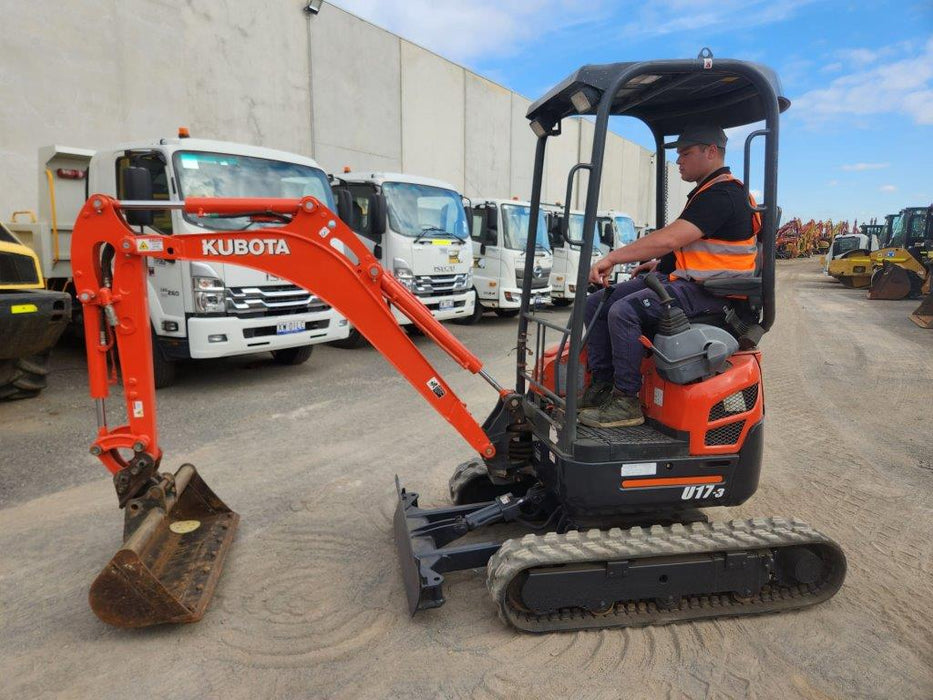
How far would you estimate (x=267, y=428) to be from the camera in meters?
5.71

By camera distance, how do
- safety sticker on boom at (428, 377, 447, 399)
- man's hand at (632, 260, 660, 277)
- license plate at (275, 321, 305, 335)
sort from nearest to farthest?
1. safety sticker on boom at (428, 377, 447, 399)
2. man's hand at (632, 260, 660, 277)
3. license plate at (275, 321, 305, 335)

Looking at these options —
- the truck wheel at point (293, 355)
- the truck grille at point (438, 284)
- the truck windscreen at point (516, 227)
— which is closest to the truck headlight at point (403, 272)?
the truck grille at point (438, 284)

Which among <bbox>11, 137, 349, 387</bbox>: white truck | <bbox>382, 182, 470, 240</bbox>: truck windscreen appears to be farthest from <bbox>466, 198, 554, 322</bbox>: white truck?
Result: <bbox>11, 137, 349, 387</bbox>: white truck

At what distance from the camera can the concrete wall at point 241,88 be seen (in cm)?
941

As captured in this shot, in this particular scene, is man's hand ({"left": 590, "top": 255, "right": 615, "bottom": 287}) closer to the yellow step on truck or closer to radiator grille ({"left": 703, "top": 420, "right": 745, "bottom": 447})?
radiator grille ({"left": 703, "top": 420, "right": 745, "bottom": 447})

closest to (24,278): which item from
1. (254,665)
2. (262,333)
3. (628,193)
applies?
(262,333)

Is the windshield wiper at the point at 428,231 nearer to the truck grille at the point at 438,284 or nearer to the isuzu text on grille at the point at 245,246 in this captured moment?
the truck grille at the point at 438,284

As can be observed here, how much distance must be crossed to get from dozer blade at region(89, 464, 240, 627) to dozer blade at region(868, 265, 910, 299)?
69.4 ft

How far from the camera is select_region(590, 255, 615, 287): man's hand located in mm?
3086

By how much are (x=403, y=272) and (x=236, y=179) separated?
9.90 ft

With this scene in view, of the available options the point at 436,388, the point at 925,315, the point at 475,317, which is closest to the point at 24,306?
the point at 436,388

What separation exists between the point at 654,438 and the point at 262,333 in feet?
16.6

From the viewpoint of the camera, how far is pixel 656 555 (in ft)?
9.13

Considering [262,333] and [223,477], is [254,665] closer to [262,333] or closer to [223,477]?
[223,477]
